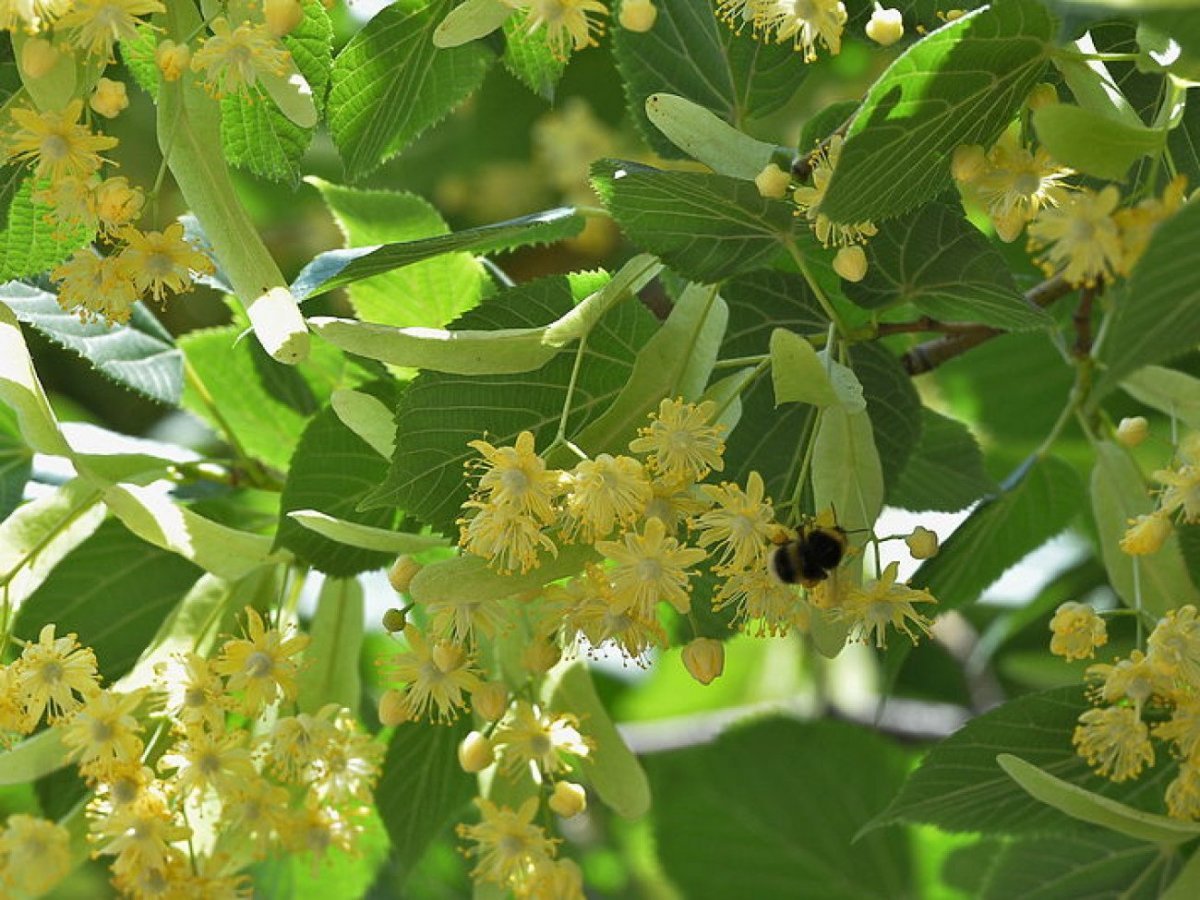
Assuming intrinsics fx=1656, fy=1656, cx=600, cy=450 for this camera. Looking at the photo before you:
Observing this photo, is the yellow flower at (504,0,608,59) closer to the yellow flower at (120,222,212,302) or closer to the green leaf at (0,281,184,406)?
the yellow flower at (120,222,212,302)

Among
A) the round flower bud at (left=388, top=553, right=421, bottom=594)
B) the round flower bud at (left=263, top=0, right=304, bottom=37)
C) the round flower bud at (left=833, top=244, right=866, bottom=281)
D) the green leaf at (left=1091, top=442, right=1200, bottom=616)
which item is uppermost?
the round flower bud at (left=263, top=0, right=304, bottom=37)

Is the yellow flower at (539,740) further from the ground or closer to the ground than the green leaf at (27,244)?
closer to the ground

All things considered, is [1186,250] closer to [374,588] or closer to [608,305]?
[608,305]

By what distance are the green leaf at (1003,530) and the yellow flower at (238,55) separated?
0.76 m

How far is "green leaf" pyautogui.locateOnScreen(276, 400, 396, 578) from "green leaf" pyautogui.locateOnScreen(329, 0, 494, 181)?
0.76 feet

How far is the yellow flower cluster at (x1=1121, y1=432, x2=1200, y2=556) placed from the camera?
1206mm

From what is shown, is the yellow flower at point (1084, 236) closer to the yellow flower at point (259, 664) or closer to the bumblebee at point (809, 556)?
the bumblebee at point (809, 556)

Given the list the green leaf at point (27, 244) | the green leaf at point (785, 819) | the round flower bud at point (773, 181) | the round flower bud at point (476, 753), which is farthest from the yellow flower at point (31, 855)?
the green leaf at point (785, 819)

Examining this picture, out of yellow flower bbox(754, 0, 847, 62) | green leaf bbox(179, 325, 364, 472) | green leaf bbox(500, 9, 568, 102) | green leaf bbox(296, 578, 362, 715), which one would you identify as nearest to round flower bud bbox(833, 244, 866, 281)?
yellow flower bbox(754, 0, 847, 62)

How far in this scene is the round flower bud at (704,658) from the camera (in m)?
1.26

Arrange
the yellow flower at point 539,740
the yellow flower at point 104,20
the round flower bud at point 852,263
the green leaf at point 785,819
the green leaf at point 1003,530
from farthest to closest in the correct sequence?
the green leaf at point 785,819
the green leaf at point 1003,530
the yellow flower at point 539,740
the round flower bud at point 852,263
the yellow flower at point 104,20

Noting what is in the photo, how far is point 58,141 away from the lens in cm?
121

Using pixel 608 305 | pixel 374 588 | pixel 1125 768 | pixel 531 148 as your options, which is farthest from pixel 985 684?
pixel 608 305

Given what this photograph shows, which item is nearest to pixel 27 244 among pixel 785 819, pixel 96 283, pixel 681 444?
pixel 96 283
